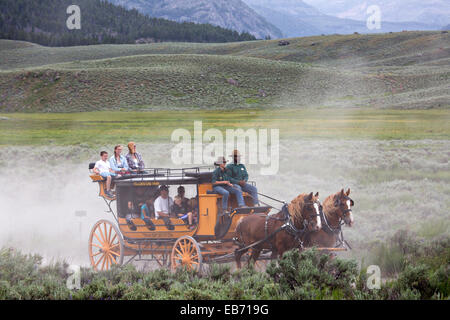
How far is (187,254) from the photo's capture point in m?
9.43

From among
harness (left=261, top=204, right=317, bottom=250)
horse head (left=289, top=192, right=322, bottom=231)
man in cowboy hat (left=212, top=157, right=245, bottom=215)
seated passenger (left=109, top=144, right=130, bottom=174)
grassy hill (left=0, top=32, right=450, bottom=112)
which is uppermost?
grassy hill (left=0, top=32, right=450, bottom=112)

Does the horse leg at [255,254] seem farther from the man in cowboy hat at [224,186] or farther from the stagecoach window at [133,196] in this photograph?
the stagecoach window at [133,196]

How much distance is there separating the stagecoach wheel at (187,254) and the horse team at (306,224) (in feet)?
3.01

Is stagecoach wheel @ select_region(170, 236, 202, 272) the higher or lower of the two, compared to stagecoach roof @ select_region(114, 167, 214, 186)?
lower

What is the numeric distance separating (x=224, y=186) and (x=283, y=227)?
68.0 inches

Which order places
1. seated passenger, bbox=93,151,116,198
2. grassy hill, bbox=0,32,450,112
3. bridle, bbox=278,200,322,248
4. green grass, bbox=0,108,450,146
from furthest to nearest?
grassy hill, bbox=0,32,450,112 < green grass, bbox=0,108,450,146 < seated passenger, bbox=93,151,116,198 < bridle, bbox=278,200,322,248

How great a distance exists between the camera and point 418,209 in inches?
583

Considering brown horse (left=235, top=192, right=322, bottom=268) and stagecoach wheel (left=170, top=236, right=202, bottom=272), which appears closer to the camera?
brown horse (left=235, top=192, right=322, bottom=268)

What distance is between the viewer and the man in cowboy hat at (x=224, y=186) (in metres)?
9.69

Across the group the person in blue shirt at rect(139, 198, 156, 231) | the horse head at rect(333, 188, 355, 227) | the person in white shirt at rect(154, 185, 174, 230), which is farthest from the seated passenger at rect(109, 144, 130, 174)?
the horse head at rect(333, 188, 355, 227)

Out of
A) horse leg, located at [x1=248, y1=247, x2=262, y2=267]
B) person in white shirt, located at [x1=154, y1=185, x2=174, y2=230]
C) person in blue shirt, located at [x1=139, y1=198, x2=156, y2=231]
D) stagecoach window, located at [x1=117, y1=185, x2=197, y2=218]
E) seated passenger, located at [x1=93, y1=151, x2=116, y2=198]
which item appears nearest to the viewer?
horse leg, located at [x1=248, y1=247, x2=262, y2=267]

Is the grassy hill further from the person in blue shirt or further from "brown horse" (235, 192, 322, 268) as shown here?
"brown horse" (235, 192, 322, 268)

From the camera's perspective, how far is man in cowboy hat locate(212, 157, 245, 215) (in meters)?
9.69
